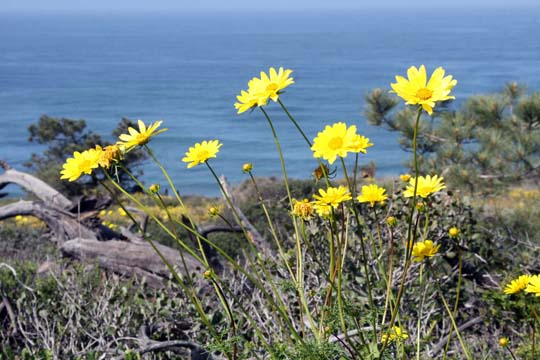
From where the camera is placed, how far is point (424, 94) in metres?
1.57

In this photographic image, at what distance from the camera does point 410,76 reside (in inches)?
64.4

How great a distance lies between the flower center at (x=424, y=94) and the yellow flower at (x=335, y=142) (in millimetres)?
164

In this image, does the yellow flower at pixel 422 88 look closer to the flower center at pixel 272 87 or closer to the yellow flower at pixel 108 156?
the flower center at pixel 272 87

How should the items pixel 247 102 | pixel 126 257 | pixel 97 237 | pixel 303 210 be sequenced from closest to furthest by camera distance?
1. pixel 247 102
2. pixel 303 210
3. pixel 126 257
4. pixel 97 237

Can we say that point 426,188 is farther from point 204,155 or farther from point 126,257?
point 126,257

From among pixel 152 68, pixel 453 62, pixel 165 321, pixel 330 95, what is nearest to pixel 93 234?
pixel 165 321

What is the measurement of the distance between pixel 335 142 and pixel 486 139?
290 inches

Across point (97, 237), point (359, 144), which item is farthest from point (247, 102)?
point (97, 237)

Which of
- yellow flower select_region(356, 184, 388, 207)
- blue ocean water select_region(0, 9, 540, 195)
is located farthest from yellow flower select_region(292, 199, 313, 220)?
blue ocean water select_region(0, 9, 540, 195)

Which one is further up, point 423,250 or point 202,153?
point 202,153

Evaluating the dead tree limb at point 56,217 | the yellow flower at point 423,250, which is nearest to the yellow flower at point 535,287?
the yellow flower at point 423,250

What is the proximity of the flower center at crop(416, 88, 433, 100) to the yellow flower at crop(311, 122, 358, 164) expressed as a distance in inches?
6.4

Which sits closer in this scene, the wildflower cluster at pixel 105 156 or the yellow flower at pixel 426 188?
the wildflower cluster at pixel 105 156

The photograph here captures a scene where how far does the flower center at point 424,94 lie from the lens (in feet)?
5.12
